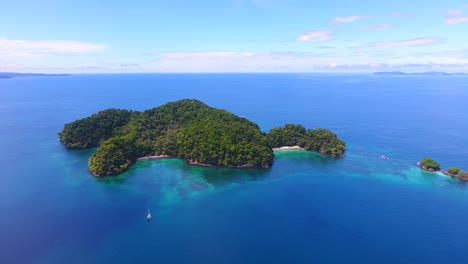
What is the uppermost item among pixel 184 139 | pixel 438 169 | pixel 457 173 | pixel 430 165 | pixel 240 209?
pixel 184 139

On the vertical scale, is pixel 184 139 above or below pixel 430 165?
above

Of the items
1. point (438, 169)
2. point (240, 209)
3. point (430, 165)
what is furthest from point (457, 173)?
point (240, 209)

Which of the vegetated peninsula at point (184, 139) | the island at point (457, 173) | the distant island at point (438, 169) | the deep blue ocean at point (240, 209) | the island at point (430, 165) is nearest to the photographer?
the deep blue ocean at point (240, 209)

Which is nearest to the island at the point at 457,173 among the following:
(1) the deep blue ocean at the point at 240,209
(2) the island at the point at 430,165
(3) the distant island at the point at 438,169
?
(3) the distant island at the point at 438,169

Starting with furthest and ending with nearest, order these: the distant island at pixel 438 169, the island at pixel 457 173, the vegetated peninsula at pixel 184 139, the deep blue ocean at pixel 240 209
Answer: the vegetated peninsula at pixel 184 139 < the distant island at pixel 438 169 < the island at pixel 457 173 < the deep blue ocean at pixel 240 209

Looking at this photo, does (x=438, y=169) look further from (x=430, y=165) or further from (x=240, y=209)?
(x=240, y=209)

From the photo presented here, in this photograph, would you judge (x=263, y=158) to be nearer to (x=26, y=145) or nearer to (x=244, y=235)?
(x=244, y=235)

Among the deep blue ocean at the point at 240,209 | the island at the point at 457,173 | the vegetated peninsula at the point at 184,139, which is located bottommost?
the deep blue ocean at the point at 240,209

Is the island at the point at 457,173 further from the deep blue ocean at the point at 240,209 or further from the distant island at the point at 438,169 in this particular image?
the deep blue ocean at the point at 240,209
